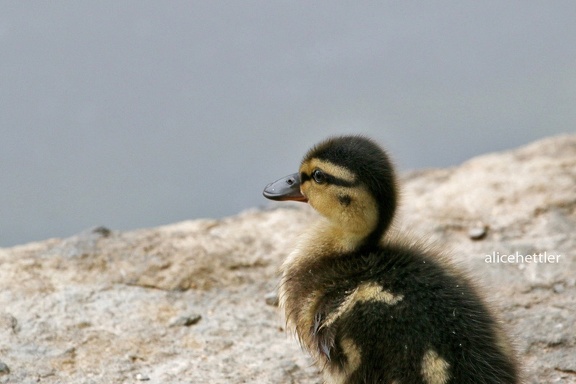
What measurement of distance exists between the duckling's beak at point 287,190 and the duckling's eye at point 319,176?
0.27 feet

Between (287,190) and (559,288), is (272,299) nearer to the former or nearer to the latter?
(287,190)

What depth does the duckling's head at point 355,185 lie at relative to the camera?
1.85m

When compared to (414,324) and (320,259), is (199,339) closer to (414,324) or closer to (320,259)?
(320,259)

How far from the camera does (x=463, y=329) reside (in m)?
1.67

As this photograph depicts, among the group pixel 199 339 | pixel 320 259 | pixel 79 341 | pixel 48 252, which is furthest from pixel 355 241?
pixel 48 252

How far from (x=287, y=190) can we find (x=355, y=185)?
0.80 ft

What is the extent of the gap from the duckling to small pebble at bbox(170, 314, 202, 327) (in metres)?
0.44

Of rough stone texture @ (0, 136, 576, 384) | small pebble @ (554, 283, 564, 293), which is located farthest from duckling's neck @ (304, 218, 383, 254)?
small pebble @ (554, 283, 564, 293)

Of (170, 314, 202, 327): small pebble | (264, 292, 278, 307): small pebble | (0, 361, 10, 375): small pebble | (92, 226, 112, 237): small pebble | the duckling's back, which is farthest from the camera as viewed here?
(92, 226, 112, 237): small pebble

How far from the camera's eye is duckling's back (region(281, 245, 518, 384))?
1.63 metres
